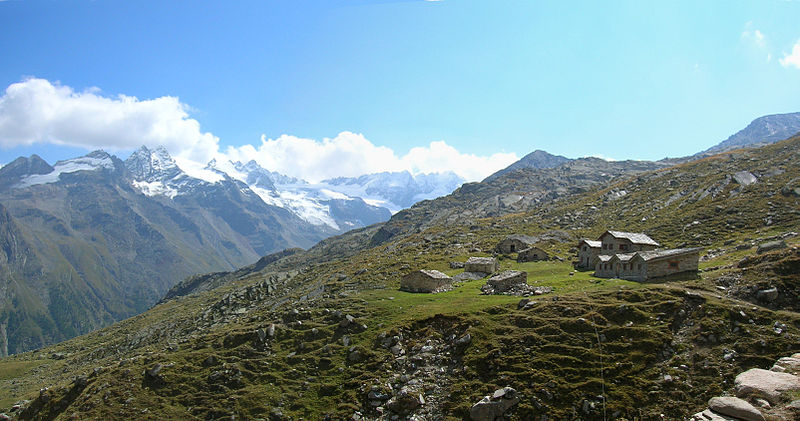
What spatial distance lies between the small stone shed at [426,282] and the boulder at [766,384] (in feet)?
106

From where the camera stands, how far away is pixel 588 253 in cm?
6431

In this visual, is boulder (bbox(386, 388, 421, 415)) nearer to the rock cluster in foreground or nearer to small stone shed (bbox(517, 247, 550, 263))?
the rock cluster in foreground

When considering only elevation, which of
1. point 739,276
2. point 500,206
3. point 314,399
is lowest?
point 314,399

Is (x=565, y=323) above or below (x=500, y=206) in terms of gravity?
below

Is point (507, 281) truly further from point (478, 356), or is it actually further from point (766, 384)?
point (766, 384)

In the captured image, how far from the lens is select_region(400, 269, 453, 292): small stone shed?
51594mm

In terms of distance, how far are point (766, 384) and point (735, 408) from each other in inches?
125

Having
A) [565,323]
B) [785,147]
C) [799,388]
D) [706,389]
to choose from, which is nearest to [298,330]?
[565,323]

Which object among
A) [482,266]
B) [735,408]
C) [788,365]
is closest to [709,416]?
[735,408]

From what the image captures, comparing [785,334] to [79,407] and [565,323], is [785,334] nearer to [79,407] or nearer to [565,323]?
[565,323]

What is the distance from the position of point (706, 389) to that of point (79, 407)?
1775 inches

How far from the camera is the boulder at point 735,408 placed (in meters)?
18.1

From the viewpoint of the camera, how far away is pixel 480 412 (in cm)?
2503

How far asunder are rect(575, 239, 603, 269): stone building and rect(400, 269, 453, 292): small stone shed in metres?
24.2
